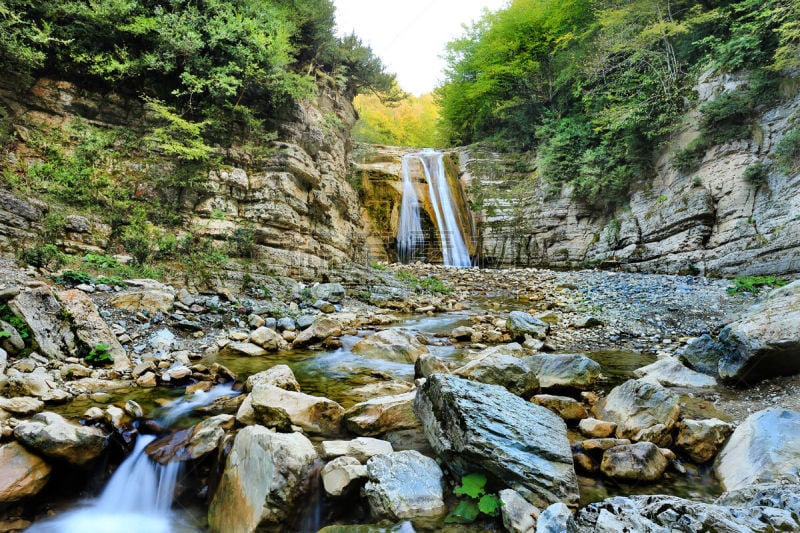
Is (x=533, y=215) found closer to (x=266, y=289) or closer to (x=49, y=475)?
(x=266, y=289)

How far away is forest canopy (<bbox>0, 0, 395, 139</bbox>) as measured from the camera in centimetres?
784

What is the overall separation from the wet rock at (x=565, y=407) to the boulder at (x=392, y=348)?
86.1 inches

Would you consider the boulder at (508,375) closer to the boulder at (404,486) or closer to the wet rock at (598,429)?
the wet rock at (598,429)

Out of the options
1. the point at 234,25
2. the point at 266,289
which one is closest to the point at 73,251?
the point at 266,289

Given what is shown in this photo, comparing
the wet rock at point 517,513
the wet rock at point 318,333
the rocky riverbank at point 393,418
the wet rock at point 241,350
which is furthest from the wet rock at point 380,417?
the wet rock at point 318,333

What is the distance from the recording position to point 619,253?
1312 cm

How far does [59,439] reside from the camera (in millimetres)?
2488

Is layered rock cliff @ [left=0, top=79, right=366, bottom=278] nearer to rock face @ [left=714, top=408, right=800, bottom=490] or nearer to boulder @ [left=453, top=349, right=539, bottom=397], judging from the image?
boulder @ [left=453, top=349, right=539, bottom=397]

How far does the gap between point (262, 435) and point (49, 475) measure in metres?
1.54

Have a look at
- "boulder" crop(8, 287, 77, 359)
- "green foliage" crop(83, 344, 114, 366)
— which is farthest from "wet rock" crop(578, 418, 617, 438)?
"boulder" crop(8, 287, 77, 359)

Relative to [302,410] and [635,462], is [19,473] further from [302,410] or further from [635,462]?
[635,462]

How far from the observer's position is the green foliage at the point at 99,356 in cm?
443

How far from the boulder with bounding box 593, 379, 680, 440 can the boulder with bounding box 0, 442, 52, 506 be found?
4.28 meters

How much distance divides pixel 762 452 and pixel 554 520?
165cm
